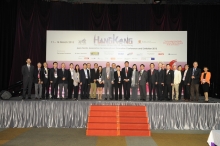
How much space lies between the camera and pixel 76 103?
7.64m

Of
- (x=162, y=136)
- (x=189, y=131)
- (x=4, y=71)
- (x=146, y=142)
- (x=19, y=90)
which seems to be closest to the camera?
(x=146, y=142)

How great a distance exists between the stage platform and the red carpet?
1.49 ft

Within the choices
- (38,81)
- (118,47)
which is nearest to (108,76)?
(38,81)

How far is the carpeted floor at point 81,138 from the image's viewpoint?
5750 mm

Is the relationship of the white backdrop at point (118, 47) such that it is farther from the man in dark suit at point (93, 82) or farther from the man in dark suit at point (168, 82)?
the man in dark suit at point (168, 82)

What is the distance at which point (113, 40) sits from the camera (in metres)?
11.1

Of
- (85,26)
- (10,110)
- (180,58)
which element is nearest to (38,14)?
(85,26)

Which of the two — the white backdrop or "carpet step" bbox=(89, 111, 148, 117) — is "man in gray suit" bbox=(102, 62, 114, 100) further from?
the white backdrop

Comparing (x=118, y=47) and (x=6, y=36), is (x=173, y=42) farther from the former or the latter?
(x=6, y=36)

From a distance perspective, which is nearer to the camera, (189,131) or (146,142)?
(146,142)

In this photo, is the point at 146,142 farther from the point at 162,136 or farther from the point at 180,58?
the point at 180,58

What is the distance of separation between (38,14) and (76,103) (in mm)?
6045

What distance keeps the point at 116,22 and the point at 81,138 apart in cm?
700

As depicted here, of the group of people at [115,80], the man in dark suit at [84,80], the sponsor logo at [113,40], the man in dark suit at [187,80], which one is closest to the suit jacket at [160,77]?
the group of people at [115,80]
